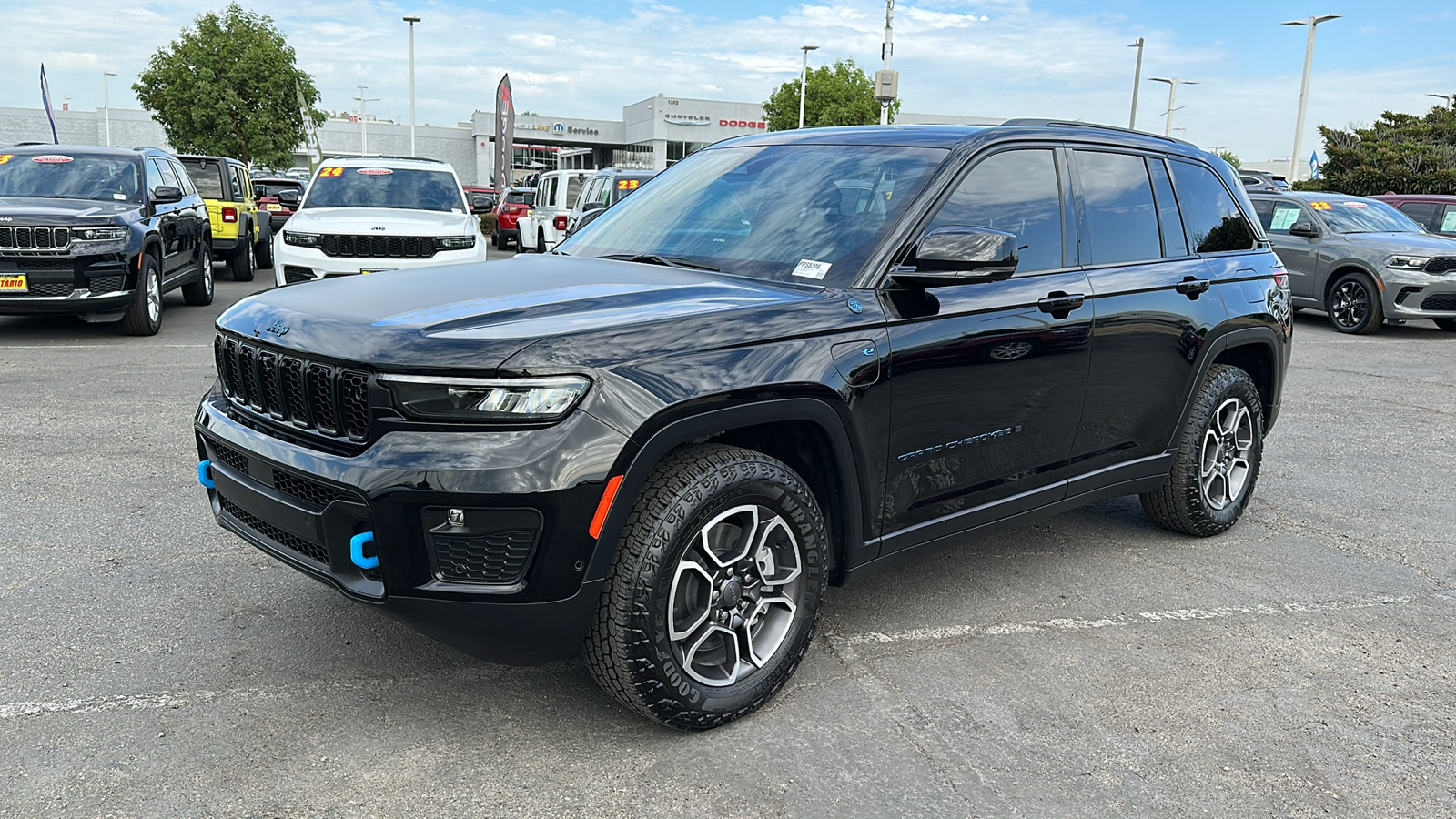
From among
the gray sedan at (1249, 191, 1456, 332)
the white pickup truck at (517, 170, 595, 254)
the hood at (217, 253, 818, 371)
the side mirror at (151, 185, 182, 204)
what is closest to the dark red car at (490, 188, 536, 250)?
the white pickup truck at (517, 170, 595, 254)

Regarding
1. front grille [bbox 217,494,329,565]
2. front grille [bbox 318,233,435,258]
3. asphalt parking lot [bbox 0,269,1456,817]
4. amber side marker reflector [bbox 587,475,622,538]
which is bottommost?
asphalt parking lot [bbox 0,269,1456,817]

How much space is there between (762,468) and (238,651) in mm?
1862

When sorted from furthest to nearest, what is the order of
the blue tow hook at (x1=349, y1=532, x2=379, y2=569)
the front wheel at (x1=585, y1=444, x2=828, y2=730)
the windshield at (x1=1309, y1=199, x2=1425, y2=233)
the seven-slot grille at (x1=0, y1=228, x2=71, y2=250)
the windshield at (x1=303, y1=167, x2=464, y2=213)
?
the windshield at (x1=1309, y1=199, x2=1425, y2=233) → the windshield at (x1=303, y1=167, x2=464, y2=213) → the seven-slot grille at (x1=0, y1=228, x2=71, y2=250) → the front wheel at (x1=585, y1=444, x2=828, y2=730) → the blue tow hook at (x1=349, y1=532, x2=379, y2=569)

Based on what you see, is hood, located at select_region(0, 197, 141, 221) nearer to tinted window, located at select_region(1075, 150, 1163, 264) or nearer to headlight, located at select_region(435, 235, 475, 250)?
headlight, located at select_region(435, 235, 475, 250)

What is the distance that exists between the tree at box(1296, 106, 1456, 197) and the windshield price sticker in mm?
28668

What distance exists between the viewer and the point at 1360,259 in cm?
1365

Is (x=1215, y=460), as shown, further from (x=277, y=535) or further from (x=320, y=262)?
(x=320, y=262)

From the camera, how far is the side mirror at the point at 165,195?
10617 millimetres

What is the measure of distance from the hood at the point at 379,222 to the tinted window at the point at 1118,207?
784 cm

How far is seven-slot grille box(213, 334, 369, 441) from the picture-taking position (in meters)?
2.83

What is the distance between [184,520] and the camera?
4.88 metres

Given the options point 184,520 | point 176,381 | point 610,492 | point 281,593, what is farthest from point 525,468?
point 176,381

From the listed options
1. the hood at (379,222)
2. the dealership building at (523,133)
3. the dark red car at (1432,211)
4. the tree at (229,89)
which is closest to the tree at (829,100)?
the dealership building at (523,133)

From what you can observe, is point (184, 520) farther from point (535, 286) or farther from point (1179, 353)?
point (1179, 353)
